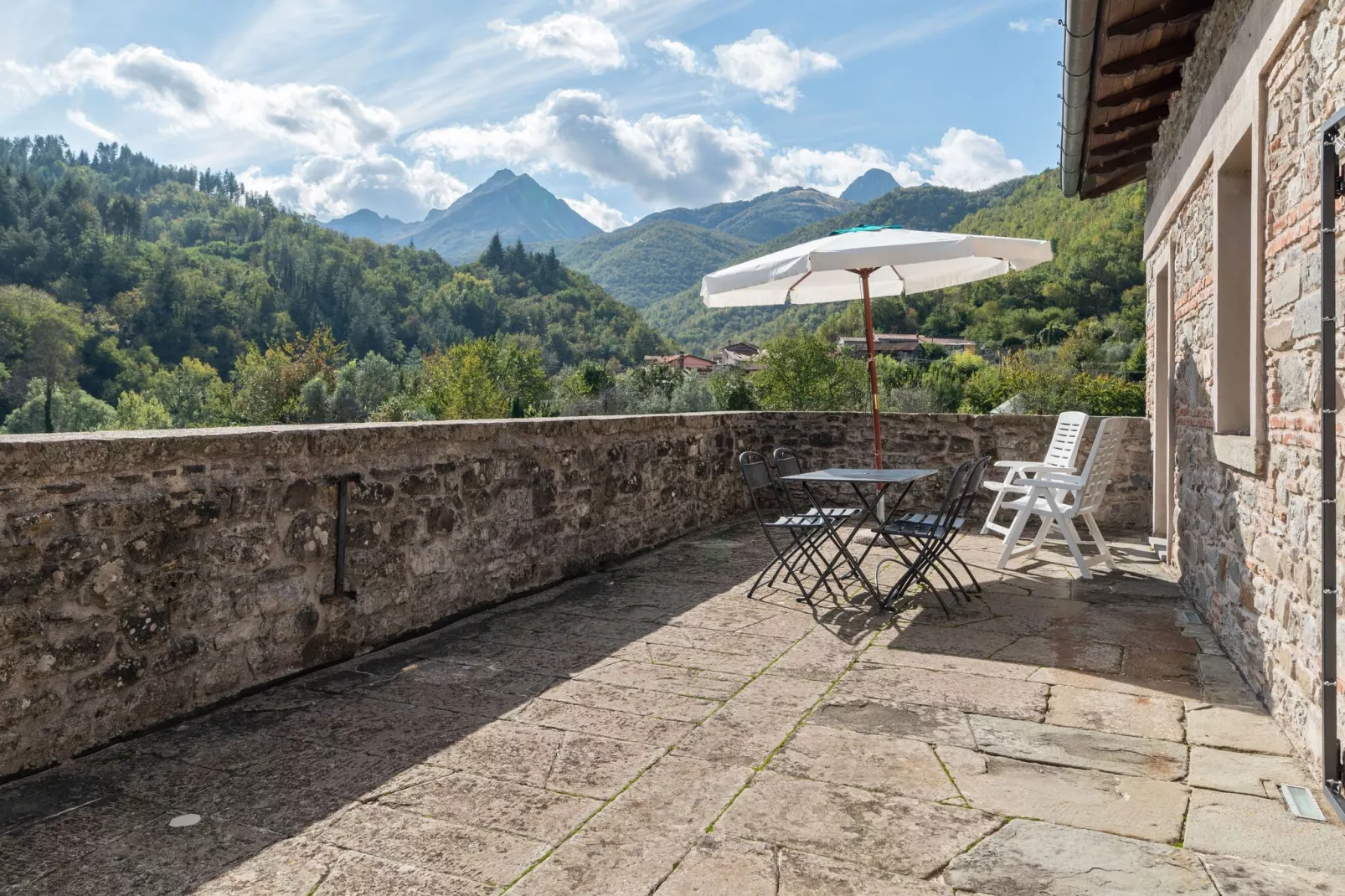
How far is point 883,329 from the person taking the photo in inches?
2997

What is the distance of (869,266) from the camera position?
5484mm

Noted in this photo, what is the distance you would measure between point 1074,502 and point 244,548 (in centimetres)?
435

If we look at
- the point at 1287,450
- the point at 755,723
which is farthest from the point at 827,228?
the point at 755,723

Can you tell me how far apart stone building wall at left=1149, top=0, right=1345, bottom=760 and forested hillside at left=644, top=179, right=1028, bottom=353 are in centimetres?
7367

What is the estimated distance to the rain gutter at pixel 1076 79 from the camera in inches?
146

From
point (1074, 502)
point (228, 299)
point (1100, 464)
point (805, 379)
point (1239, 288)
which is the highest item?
point (228, 299)

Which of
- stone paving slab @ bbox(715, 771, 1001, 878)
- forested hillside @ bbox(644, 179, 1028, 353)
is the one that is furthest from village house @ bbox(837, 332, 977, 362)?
stone paving slab @ bbox(715, 771, 1001, 878)

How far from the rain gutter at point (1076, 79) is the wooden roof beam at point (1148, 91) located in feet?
0.51

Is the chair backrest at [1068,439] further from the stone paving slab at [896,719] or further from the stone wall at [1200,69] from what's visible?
the stone paving slab at [896,719]

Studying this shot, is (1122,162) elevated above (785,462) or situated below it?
above

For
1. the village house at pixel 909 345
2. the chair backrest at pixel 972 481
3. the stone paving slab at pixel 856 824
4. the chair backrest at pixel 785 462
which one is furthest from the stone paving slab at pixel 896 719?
the village house at pixel 909 345

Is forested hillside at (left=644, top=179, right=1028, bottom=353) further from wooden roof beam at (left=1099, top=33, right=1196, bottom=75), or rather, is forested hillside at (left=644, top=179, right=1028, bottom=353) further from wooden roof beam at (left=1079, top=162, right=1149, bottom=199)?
wooden roof beam at (left=1099, top=33, right=1196, bottom=75)

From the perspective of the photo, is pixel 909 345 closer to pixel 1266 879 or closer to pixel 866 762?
pixel 866 762

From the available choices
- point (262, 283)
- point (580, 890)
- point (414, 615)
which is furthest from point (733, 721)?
point (262, 283)
